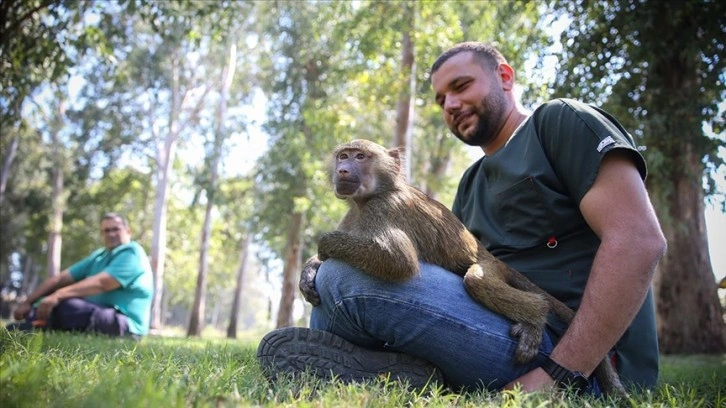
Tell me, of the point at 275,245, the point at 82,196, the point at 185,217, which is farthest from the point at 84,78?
the point at 275,245

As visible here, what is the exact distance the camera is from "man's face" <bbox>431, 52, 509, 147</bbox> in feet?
12.5

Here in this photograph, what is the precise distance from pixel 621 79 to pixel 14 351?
8299mm

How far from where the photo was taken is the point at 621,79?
8.38 meters

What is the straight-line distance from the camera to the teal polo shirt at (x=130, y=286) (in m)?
7.57

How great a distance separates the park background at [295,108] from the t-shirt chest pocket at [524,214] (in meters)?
2.11

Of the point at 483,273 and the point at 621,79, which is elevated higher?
the point at 621,79

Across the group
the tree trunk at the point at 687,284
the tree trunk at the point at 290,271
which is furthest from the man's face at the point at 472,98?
the tree trunk at the point at 290,271

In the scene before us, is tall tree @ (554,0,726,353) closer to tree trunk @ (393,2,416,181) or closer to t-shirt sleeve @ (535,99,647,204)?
tree trunk @ (393,2,416,181)

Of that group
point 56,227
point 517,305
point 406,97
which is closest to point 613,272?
point 517,305

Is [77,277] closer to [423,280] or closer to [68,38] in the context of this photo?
[68,38]

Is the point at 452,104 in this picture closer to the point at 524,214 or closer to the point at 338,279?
the point at 524,214

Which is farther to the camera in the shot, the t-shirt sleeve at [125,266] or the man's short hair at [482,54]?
the t-shirt sleeve at [125,266]

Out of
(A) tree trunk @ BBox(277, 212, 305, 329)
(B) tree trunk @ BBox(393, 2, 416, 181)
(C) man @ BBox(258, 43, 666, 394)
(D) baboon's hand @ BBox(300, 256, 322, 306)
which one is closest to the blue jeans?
(C) man @ BBox(258, 43, 666, 394)

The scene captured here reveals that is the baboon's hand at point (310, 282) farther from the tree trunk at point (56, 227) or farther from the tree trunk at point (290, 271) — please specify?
the tree trunk at point (56, 227)
